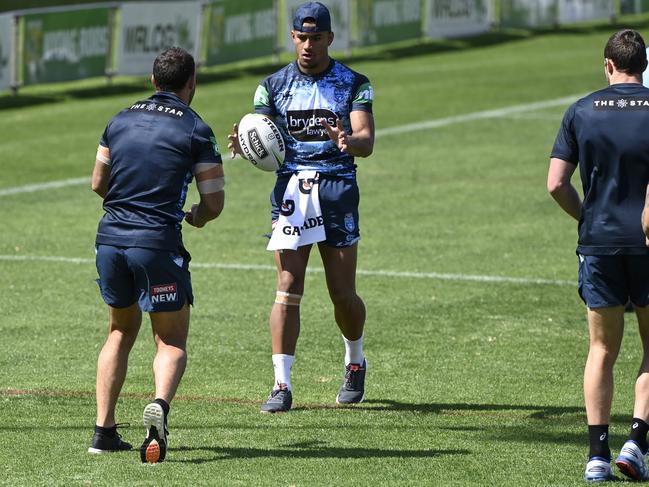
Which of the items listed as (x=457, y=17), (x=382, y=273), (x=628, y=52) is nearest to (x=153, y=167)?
(x=628, y=52)

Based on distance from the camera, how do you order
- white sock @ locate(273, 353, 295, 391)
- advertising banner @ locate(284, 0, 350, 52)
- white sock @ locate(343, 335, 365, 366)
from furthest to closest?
advertising banner @ locate(284, 0, 350, 52), white sock @ locate(343, 335, 365, 366), white sock @ locate(273, 353, 295, 391)

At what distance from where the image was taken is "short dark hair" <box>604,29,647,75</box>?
24.0 feet

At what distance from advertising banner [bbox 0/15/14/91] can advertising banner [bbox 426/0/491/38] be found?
40.9 ft

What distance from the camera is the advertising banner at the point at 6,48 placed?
25.3 metres

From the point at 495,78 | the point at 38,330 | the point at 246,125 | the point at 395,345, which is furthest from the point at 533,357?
the point at 495,78

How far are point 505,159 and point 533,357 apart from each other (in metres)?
10.7

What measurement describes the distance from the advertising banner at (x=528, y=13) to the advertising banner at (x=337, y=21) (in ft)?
21.9

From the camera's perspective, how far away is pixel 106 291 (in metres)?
7.79

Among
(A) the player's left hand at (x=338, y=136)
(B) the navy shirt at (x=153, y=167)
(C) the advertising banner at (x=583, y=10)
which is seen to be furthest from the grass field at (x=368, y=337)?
(C) the advertising banner at (x=583, y=10)

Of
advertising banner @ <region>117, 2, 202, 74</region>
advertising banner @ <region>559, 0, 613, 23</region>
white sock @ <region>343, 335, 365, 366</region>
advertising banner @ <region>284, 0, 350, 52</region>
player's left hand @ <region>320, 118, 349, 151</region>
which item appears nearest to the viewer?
player's left hand @ <region>320, 118, 349, 151</region>

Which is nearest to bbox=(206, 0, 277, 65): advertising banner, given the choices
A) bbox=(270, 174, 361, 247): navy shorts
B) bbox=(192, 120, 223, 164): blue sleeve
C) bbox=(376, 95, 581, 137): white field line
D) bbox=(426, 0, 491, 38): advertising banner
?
bbox=(426, 0, 491, 38): advertising banner

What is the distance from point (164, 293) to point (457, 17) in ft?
97.6

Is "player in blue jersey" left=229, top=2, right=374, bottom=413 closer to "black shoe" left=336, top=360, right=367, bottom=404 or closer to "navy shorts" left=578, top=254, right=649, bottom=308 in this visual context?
"black shoe" left=336, top=360, right=367, bottom=404

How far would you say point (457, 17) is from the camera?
36.5m
